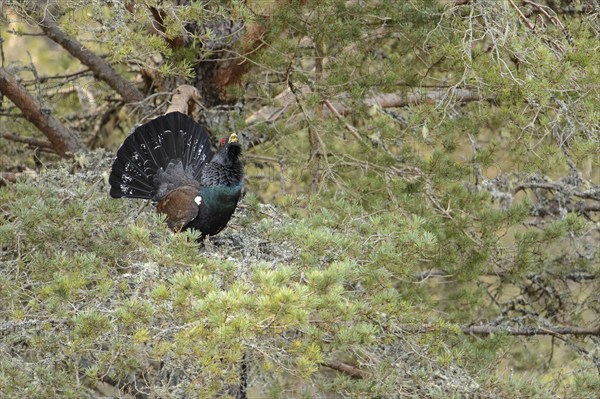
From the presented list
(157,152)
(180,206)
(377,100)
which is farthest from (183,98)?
(377,100)

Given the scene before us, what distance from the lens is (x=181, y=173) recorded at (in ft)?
19.6

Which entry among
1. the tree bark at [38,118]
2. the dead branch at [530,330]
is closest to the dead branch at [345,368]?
the dead branch at [530,330]

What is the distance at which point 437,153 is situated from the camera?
5680mm

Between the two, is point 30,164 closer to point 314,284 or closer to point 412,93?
point 412,93

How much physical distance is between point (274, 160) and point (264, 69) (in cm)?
71

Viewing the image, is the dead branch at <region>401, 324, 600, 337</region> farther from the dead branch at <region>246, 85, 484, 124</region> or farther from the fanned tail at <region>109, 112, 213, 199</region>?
the fanned tail at <region>109, 112, 213, 199</region>

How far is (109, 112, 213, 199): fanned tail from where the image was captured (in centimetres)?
572

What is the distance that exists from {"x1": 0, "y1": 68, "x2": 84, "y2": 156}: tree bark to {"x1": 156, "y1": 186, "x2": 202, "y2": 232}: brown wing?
47.6 inches

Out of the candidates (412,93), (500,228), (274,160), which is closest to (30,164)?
(274,160)

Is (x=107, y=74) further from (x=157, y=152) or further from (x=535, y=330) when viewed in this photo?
(x=535, y=330)

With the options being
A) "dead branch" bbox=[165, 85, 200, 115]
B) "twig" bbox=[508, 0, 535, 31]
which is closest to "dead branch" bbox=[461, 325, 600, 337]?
"twig" bbox=[508, 0, 535, 31]

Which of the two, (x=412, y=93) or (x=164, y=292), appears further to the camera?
(x=412, y=93)

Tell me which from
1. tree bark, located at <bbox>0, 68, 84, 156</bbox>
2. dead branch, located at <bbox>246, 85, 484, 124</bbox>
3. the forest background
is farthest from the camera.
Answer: tree bark, located at <bbox>0, 68, 84, 156</bbox>

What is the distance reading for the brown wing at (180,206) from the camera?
5367 mm
